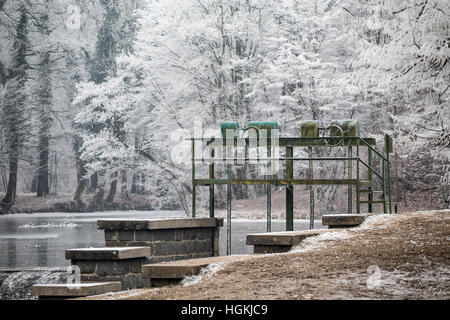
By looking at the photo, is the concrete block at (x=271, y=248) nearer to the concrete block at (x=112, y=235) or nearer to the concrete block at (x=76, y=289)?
the concrete block at (x=76, y=289)

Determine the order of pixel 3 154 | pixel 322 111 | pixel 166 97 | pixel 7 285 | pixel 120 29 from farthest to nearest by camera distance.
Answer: pixel 120 29 < pixel 3 154 < pixel 166 97 < pixel 322 111 < pixel 7 285

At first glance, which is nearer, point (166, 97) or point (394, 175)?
point (394, 175)

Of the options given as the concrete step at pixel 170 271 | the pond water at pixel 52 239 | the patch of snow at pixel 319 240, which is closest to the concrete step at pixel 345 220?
the patch of snow at pixel 319 240

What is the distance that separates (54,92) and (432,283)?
169 ft

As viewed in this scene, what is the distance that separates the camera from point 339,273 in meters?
8.01

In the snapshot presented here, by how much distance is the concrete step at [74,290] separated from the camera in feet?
32.9

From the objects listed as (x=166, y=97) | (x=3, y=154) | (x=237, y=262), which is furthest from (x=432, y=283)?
(x=3, y=154)

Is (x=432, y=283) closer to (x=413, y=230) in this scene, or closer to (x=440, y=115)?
(x=413, y=230)

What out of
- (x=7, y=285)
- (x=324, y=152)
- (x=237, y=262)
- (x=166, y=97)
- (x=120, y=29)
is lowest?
(x=7, y=285)

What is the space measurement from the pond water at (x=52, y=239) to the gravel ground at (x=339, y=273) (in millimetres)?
11284

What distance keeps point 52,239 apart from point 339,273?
2100cm

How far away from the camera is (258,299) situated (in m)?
6.87

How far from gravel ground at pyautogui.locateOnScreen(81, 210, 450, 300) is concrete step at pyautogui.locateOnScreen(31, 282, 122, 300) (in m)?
1.82

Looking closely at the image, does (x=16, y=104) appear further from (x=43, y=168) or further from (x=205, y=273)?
(x=205, y=273)
